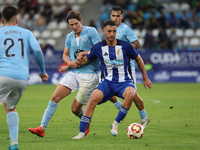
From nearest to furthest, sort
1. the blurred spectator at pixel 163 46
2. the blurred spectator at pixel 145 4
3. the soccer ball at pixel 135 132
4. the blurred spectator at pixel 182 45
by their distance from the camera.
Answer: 1. the soccer ball at pixel 135 132
2. the blurred spectator at pixel 163 46
3. the blurred spectator at pixel 182 45
4. the blurred spectator at pixel 145 4

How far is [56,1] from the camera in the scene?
86.6 ft

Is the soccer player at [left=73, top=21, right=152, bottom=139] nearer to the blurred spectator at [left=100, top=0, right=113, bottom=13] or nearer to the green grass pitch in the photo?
the green grass pitch

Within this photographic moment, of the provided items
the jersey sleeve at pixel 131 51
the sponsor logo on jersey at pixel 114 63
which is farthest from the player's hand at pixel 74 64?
the jersey sleeve at pixel 131 51

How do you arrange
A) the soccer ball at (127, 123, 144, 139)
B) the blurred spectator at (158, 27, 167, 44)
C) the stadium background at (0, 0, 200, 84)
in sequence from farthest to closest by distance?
the blurred spectator at (158, 27, 167, 44) < the stadium background at (0, 0, 200, 84) < the soccer ball at (127, 123, 144, 139)

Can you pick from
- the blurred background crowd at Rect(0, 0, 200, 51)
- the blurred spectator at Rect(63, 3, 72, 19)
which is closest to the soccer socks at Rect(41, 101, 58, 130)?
the blurred background crowd at Rect(0, 0, 200, 51)

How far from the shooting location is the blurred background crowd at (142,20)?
21375mm

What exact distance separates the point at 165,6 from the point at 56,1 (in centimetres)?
791

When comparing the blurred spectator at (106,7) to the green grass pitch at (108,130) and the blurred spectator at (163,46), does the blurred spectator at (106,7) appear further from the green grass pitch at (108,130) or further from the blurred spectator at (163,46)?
the green grass pitch at (108,130)

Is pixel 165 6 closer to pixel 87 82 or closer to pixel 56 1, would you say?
pixel 56 1

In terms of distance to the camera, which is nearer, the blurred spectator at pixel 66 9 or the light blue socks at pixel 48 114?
the light blue socks at pixel 48 114

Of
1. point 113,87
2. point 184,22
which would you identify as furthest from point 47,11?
point 113,87

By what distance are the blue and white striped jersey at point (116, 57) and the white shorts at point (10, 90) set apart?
1.87 m

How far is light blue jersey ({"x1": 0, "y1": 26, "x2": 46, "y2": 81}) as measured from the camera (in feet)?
15.8

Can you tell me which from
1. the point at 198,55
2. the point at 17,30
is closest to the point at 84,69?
the point at 17,30
